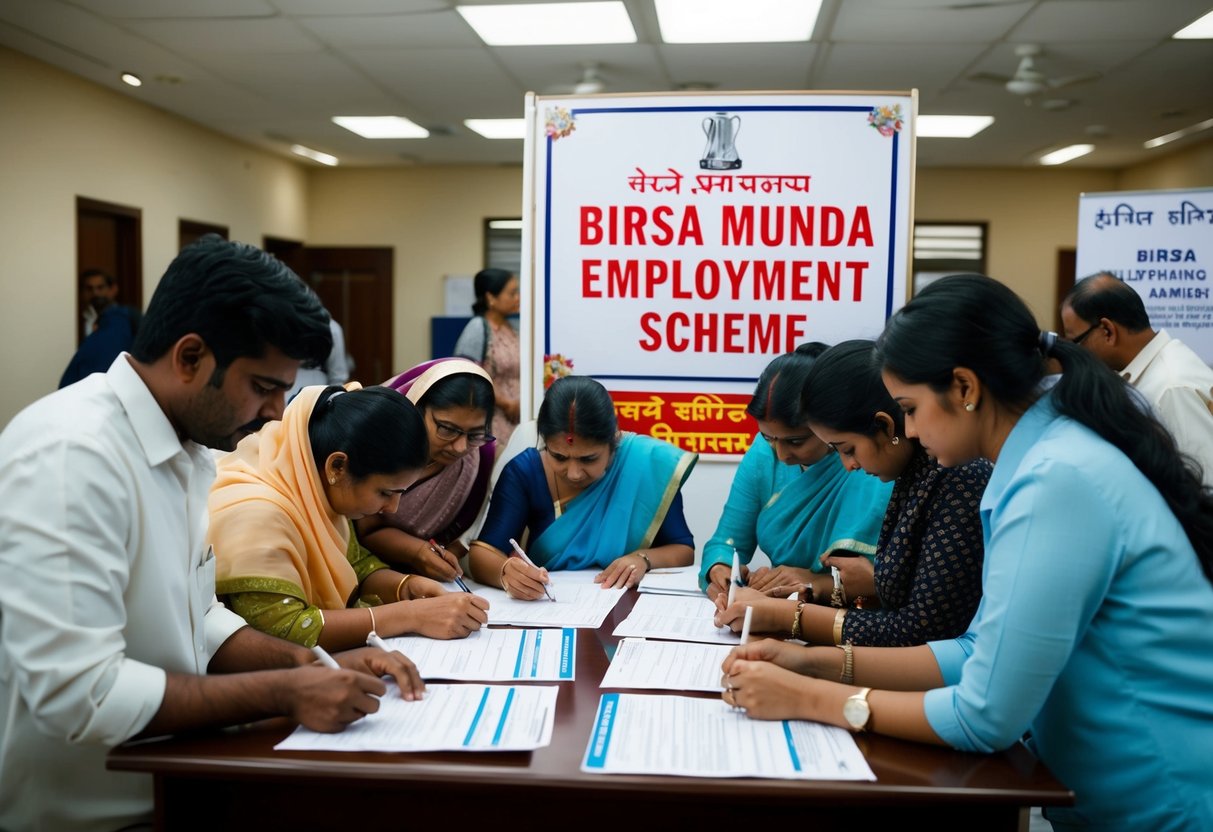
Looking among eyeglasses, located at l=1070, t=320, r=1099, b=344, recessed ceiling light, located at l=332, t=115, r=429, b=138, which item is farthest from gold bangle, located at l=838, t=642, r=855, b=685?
recessed ceiling light, located at l=332, t=115, r=429, b=138

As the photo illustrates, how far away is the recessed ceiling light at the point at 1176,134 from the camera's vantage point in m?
6.83

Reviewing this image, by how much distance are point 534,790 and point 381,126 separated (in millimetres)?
6983

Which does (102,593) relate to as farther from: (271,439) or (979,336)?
(979,336)

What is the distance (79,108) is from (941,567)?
6045 millimetres

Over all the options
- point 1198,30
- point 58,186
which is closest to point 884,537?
point 1198,30

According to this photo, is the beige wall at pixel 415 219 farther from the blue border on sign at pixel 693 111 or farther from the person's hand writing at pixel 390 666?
the person's hand writing at pixel 390 666

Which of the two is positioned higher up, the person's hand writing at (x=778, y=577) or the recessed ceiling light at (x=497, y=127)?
the recessed ceiling light at (x=497, y=127)

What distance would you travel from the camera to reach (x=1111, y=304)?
3.25 metres

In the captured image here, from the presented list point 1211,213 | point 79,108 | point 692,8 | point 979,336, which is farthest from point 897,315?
point 79,108

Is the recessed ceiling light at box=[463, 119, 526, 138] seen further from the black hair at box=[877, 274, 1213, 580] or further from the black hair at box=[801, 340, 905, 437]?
the black hair at box=[877, 274, 1213, 580]

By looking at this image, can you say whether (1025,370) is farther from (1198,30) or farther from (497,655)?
(1198,30)

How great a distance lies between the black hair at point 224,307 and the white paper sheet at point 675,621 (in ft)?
2.72

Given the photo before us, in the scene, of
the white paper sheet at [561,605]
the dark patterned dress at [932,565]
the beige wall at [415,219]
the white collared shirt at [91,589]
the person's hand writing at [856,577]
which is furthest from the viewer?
the beige wall at [415,219]

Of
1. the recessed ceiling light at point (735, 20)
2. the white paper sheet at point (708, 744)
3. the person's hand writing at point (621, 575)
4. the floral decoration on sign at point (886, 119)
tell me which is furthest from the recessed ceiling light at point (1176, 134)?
the white paper sheet at point (708, 744)
